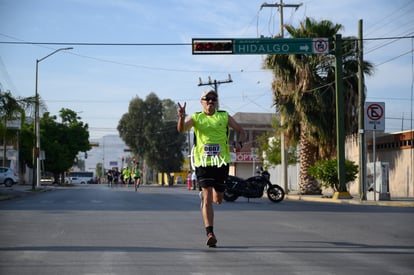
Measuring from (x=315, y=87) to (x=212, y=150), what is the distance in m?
21.7

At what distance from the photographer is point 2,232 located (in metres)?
10.5

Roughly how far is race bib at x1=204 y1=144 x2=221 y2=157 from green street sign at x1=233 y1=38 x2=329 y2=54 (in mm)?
16171

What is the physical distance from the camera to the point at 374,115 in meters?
24.2

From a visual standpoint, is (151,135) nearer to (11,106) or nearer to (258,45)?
(11,106)

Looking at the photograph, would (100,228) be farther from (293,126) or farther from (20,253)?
(293,126)

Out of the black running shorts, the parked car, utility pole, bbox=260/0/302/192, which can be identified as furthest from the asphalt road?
the parked car

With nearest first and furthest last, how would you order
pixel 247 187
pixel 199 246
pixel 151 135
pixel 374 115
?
pixel 199 246
pixel 247 187
pixel 374 115
pixel 151 135

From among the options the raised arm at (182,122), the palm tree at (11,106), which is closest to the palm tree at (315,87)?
the palm tree at (11,106)

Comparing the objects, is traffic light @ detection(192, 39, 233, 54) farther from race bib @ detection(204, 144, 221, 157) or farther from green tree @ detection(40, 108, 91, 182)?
green tree @ detection(40, 108, 91, 182)

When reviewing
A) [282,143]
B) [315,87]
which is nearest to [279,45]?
[315,87]

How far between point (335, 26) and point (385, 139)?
6.49m

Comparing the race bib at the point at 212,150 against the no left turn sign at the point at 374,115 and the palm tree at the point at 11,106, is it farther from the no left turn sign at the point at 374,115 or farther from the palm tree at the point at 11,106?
the palm tree at the point at 11,106

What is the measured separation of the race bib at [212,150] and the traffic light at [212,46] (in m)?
15.7

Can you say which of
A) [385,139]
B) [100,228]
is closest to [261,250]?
[100,228]
